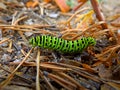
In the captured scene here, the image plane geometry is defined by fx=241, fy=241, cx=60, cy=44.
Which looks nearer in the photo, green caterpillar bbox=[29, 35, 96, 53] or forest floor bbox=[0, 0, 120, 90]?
forest floor bbox=[0, 0, 120, 90]

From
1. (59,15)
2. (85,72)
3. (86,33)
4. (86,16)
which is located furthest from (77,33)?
(59,15)

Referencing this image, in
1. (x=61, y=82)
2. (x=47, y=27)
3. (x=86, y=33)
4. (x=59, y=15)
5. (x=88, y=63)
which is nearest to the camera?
(x=61, y=82)

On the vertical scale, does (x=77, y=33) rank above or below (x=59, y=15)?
below

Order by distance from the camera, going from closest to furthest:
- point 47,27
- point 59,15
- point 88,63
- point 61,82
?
point 61,82, point 88,63, point 47,27, point 59,15

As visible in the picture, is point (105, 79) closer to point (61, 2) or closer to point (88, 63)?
point (88, 63)

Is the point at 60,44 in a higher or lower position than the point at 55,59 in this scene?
higher

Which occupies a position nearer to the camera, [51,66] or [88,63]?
[51,66]

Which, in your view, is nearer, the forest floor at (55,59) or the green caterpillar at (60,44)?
the forest floor at (55,59)

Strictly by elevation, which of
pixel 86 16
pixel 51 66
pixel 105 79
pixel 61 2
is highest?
pixel 61 2
